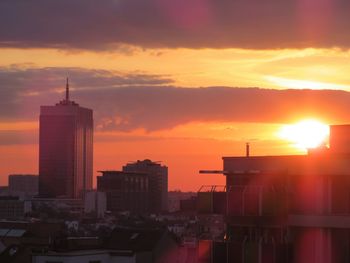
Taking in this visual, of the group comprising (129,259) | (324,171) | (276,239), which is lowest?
(129,259)

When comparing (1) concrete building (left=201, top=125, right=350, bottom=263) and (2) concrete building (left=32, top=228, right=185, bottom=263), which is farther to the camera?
(2) concrete building (left=32, top=228, right=185, bottom=263)

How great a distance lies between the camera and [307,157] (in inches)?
895

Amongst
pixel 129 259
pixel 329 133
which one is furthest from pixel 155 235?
pixel 329 133

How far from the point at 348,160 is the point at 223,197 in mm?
3684

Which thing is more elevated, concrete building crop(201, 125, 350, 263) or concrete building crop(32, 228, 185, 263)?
concrete building crop(201, 125, 350, 263)

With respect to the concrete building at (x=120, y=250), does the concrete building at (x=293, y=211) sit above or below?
above

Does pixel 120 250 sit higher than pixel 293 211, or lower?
lower

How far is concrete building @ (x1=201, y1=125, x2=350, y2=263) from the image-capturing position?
22297 mm

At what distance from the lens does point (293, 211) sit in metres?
22.8

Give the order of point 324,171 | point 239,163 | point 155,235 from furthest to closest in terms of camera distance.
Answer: point 155,235 < point 239,163 < point 324,171

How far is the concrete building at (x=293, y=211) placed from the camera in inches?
878

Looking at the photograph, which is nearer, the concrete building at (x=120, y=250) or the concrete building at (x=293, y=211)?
the concrete building at (x=293, y=211)

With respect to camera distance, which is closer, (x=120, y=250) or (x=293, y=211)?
(x=293, y=211)

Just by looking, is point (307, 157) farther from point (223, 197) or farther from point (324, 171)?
point (223, 197)
